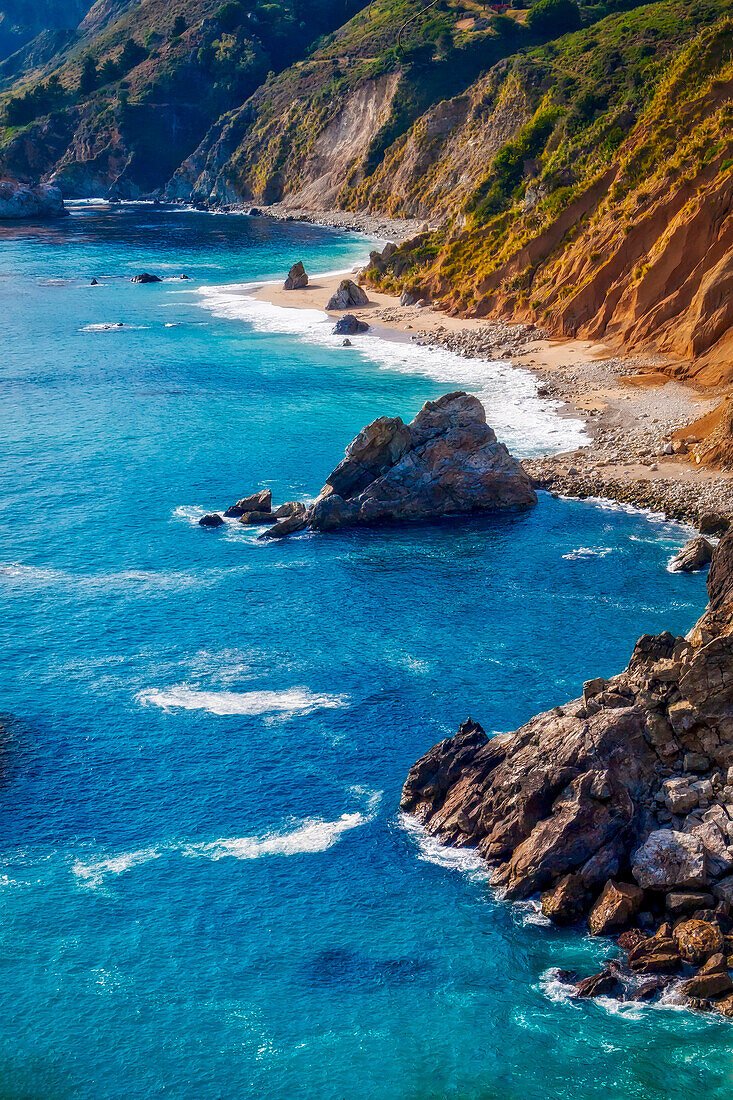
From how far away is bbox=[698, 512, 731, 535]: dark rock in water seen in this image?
7838 centimetres

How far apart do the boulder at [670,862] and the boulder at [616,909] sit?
641 mm

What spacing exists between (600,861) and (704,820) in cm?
463

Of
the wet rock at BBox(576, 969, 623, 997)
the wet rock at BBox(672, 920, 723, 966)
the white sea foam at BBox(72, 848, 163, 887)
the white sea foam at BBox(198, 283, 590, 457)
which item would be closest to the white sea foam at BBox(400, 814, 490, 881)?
the wet rock at BBox(576, 969, 623, 997)

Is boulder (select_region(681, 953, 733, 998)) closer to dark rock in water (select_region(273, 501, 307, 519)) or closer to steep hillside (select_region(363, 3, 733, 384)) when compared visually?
dark rock in water (select_region(273, 501, 307, 519))

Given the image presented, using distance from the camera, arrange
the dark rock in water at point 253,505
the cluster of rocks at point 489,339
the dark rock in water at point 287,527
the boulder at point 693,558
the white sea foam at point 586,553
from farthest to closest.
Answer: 1. the cluster of rocks at point 489,339
2. the dark rock in water at point 253,505
3. the dark rock in water at point 287,527
4. the white sea foam at point 586,553
5. the boulder at point 693,558

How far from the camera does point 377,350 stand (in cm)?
13312

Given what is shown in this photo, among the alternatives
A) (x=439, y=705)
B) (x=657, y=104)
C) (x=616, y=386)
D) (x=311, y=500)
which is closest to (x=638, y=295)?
(x=616, y=386)

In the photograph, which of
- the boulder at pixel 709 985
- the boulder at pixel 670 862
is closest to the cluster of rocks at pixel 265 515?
the boulder at pixel 670 862

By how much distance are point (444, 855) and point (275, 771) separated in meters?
10.6

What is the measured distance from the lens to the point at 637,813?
4725 cm

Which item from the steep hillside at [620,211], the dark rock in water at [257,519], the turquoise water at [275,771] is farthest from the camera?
the steep hillside at [620,211]

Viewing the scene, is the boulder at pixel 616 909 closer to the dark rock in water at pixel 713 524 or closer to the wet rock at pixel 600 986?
the wet rock at pixel 600 986

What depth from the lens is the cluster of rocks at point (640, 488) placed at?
268 feet

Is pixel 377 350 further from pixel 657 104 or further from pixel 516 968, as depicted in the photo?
pixel 516 968
